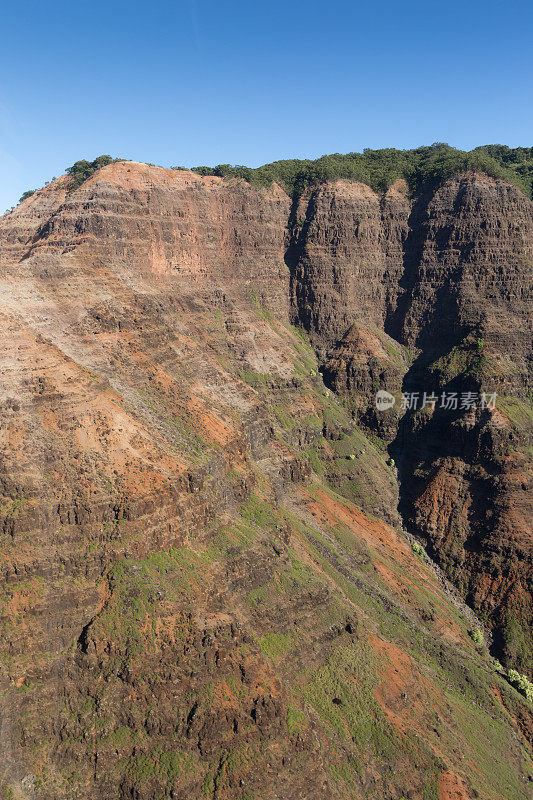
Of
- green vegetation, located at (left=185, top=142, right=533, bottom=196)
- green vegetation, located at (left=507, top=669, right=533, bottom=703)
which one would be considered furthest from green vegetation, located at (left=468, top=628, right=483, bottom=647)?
green vegetation, located at (left=185, top=142, right=533, bottom=196)

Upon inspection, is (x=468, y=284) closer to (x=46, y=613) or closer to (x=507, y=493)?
(x=507, y=493)

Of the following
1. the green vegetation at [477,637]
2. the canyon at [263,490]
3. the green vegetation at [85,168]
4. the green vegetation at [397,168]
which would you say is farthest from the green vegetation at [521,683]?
the green vegetation at [85,168]

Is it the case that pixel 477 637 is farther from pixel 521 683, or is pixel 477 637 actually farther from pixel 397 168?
pixel 397 168

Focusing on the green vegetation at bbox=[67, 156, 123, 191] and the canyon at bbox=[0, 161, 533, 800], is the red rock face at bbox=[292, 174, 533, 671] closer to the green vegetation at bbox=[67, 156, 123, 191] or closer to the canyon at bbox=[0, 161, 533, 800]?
the canyon at bbox=[0, 161, 533, 800]

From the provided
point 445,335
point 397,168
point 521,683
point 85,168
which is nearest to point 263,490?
point 521,683

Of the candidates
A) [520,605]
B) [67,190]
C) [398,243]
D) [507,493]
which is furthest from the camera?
[398,243]

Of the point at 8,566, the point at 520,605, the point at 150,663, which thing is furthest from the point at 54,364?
the point at 520,605
